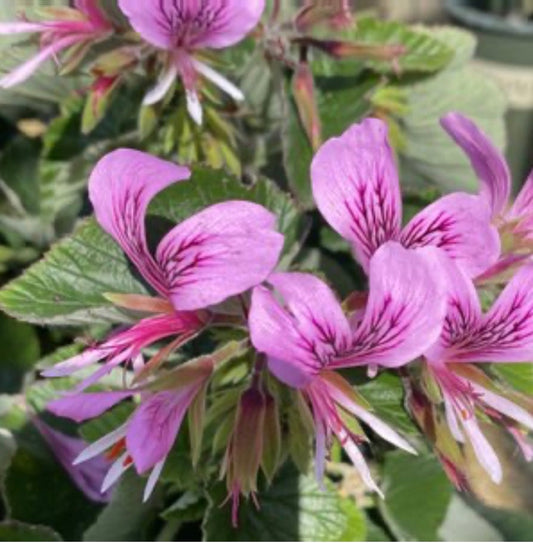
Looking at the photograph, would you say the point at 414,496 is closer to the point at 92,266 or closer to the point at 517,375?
the point at 517,375

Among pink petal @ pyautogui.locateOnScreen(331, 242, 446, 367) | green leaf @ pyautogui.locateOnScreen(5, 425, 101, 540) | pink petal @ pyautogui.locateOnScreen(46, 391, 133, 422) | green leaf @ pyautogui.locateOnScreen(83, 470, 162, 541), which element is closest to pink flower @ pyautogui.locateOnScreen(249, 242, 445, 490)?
pink petal @ pyautogui.locateOnScreen(331, 242, 446, 367)

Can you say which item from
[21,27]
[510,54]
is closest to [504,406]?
[21,27]

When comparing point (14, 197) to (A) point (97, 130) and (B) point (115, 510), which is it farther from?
(B) point (115, 510)

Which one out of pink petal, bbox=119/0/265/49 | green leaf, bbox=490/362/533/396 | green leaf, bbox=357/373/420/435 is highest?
pink petal, bbox=119/0/265/49

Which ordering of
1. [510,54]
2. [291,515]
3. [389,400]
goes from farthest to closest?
[510,54] → [291,515] → [389,400]

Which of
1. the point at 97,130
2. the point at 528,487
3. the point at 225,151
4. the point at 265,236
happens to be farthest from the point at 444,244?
the point at 528,487

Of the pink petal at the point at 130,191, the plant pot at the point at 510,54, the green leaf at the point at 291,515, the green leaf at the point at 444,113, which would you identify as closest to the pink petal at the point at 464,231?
the pink petal at the point at 130,191

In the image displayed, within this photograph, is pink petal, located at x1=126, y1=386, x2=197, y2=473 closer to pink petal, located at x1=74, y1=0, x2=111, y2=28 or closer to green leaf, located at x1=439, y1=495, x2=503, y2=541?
pink petal, located at x1=74, y1=0, x2=111, y2=28
